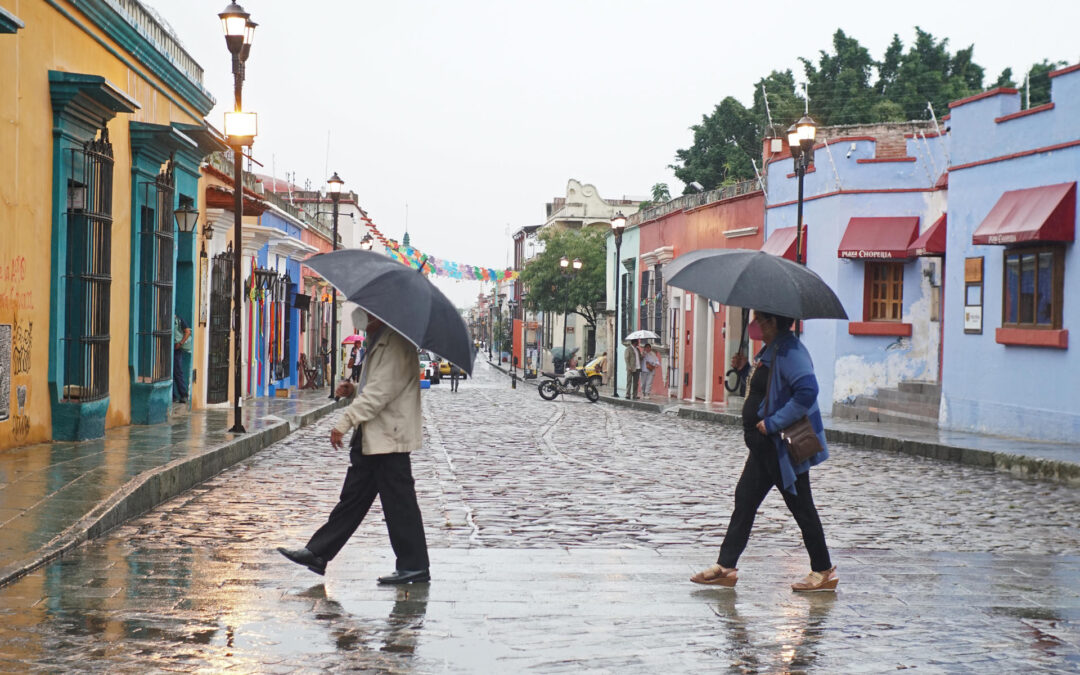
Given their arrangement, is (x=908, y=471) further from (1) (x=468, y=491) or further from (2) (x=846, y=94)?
(2) (x=846, y=94)

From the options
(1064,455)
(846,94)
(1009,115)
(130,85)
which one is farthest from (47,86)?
(846,94)

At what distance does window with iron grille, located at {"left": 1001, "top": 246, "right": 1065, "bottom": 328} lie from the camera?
1689 cm

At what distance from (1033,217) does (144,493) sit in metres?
12.1

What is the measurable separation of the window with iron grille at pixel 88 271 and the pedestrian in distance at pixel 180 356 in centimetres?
622

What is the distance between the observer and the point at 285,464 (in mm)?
13969

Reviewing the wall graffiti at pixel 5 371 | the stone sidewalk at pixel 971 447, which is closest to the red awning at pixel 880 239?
the stone sidewalk at pixel 971 447

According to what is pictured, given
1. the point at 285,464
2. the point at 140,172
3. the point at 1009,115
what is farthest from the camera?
the point at 1009,115

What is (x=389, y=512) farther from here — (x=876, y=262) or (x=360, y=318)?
(x=876, y=262)

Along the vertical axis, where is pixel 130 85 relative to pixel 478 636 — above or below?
above

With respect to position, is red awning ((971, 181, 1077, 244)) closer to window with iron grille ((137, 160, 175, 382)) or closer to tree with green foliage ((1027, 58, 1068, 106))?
window with iron grille ((137, 160, 175, 382))

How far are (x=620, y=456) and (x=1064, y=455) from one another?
16.5 ft

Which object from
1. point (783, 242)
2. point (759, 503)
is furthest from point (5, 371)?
point (783, 242)

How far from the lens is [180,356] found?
67.0ft

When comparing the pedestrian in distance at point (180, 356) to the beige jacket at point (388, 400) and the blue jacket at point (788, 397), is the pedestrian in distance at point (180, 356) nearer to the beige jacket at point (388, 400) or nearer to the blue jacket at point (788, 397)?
the beige jacket at point (388, 400)
